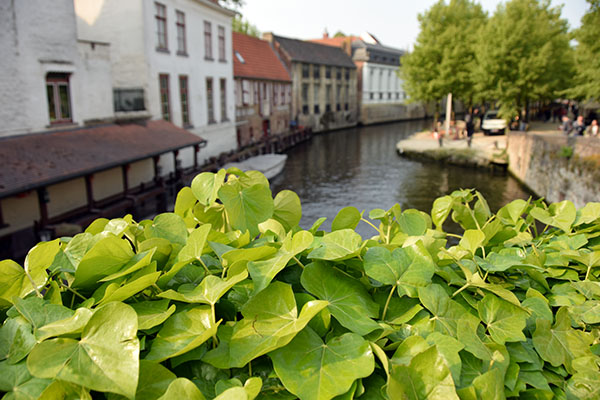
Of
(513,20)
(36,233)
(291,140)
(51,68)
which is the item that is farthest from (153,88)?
(513,20)

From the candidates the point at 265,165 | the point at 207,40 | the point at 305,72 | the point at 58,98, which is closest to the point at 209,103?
the point at 207,40

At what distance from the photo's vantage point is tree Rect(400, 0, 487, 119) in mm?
35375

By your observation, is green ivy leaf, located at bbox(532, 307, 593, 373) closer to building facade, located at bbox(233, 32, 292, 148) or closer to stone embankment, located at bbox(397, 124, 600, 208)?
stone embankment, located at bbox(397, 124, 600, 208)

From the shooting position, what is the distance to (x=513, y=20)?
30.4m

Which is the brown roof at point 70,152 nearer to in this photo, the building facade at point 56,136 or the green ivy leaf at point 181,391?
the building facade at point 56,136

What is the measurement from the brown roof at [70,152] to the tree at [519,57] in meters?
22.9

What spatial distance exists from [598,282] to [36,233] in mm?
12034

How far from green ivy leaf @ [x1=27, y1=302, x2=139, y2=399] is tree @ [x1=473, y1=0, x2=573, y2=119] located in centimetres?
3265

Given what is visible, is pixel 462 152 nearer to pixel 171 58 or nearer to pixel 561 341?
pixel 171 58

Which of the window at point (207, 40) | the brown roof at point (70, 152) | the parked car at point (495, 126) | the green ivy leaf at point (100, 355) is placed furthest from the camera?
the parked car at point (495, 126)

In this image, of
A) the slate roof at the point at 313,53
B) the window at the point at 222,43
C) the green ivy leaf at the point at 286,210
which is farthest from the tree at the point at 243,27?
the green ivy leaf at the point at 286,210

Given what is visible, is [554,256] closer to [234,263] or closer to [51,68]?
[234,263]

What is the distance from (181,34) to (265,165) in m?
7.30

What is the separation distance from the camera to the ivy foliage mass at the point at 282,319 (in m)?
0.88
